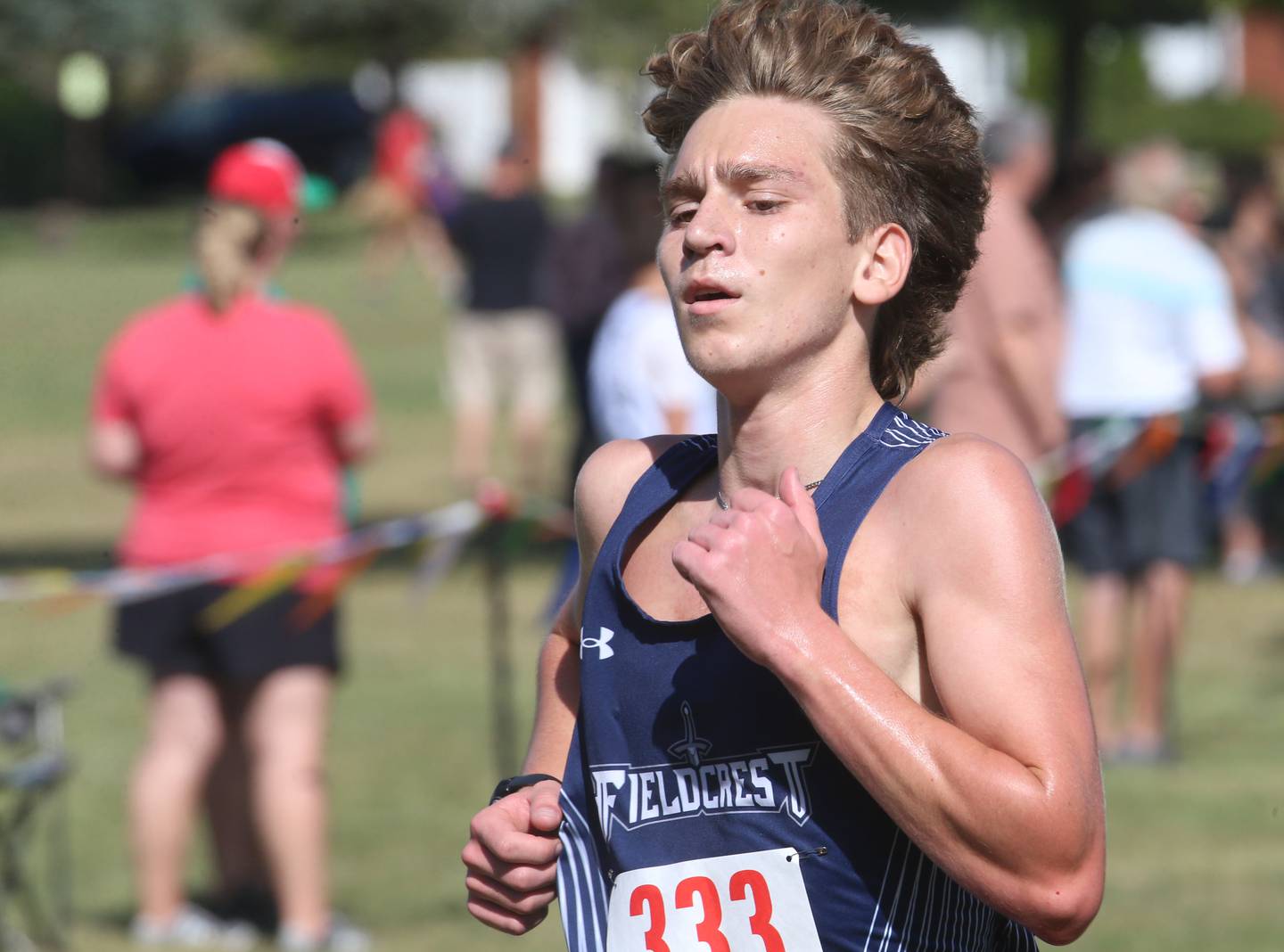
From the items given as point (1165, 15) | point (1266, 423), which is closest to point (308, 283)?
point (1165, 15)

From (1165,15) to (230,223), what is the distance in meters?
12.5

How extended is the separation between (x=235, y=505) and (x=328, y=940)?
1.38m

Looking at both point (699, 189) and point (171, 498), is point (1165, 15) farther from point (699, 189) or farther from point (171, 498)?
point (699, 189)

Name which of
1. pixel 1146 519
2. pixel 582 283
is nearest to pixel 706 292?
pixel 1146 519

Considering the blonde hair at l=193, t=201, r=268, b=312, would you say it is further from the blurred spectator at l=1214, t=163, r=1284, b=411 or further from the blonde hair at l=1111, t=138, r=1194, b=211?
the blurred spectator at l=1214, t=163, r=1284, b=411

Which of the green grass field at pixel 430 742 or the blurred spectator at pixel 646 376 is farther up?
the blurred spectator at pixel 646 376

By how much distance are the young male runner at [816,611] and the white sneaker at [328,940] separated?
3650 mm

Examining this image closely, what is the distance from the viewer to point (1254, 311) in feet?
36.7

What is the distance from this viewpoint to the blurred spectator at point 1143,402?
7.68 m

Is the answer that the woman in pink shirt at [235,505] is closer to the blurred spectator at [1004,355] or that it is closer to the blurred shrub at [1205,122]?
the blurred spectator at [1004,355]

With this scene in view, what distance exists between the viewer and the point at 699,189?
6.98ft

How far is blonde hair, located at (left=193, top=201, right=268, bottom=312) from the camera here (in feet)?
18.2

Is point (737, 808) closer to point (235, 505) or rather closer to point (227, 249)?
point (235, 505)

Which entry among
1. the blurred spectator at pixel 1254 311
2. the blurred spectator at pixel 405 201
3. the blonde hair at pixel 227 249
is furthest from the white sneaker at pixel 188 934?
the blurred spectator at pixel 405 201
